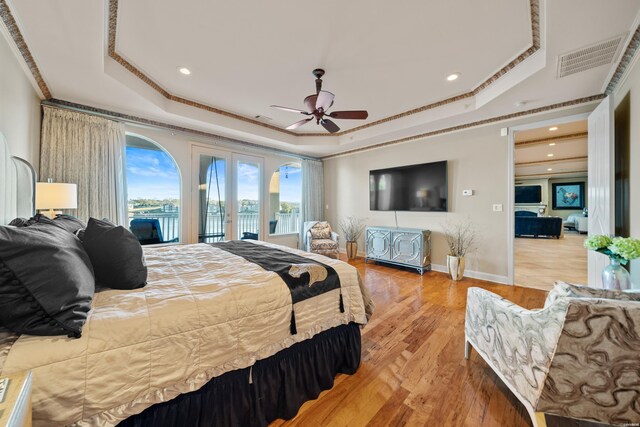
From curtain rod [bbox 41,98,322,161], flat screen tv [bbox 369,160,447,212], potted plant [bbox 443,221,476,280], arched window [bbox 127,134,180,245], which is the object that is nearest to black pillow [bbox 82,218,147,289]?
curtain rod [bbox 41,98,322,161]

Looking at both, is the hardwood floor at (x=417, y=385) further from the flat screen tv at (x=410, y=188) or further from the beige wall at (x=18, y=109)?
the beige wall at (x=18, y=109)

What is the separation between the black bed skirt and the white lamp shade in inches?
95.1

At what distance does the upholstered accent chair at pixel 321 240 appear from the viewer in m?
5.02

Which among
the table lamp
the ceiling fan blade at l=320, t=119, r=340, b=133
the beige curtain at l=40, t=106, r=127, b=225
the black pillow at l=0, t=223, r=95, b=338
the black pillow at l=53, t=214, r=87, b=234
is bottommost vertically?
the black pillow at l=0, t=223, r=95, b=338

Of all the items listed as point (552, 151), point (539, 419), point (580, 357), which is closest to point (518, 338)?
point (580, 357)

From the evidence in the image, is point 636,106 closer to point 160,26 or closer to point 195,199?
point 160,26

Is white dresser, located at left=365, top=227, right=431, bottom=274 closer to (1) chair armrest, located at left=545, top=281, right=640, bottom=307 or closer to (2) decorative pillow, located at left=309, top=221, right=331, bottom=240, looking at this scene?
(2) decorative pillow, located at left=309, top=221, right=331, bottom=240

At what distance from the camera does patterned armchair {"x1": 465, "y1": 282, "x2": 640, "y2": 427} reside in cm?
106

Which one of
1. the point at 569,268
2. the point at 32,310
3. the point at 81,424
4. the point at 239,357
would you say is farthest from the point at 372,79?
the point at 569,268

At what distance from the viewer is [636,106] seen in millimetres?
2295

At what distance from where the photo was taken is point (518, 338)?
4.50 feet

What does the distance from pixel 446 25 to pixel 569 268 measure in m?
5.18

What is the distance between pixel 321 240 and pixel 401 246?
1574 mm

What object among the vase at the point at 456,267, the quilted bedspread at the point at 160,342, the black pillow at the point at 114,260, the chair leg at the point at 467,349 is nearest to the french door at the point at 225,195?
the quilted bedspread at the point at 160,342
